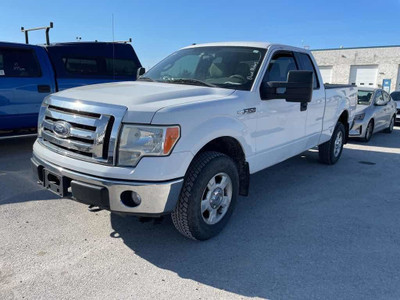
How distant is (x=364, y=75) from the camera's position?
29.3m

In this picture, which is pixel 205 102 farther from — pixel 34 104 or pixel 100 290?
pixel 34 104

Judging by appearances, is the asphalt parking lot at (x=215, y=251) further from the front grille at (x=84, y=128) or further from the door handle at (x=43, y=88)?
the door handle at (x=43, y=88)

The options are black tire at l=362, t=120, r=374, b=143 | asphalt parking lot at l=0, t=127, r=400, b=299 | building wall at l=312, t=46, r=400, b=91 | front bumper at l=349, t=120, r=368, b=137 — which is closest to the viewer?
asphalt parking lot at l=0, t=127, r=400, b=299

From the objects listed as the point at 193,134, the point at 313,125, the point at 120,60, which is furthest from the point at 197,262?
the point at 120,60

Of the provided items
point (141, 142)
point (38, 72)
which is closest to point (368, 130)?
point (38, 72)

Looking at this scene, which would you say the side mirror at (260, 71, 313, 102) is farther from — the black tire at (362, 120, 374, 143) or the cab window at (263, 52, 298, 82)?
the black tire at (362, 120, 374, 143)

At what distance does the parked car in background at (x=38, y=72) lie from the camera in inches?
235

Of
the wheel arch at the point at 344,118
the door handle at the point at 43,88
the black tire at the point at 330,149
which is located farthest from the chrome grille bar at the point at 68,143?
the wheel arch at the point at 344,118

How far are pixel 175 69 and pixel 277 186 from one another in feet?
7.31

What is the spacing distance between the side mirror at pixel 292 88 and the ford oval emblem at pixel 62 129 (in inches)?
78.6

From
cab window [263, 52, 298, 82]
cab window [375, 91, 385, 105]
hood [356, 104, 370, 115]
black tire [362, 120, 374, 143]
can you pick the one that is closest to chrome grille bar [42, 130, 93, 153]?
cab window [263, 52, 298, 82]

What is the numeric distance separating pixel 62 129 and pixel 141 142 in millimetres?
839

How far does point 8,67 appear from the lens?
6.01 meters

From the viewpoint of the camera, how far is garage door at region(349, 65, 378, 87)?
93.5 ft
